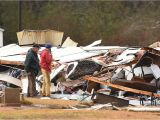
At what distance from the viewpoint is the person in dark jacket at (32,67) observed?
23.1m

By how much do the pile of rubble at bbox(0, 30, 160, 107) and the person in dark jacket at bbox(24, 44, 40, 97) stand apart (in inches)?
36.9

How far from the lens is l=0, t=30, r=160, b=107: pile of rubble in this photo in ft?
73.7

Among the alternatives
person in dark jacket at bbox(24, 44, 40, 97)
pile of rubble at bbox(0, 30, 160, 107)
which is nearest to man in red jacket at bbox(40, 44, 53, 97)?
person in dark jacket at bbox(24, 44, 40, 97)

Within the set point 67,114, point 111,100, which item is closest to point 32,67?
point 111,100

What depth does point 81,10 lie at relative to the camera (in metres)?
84.4

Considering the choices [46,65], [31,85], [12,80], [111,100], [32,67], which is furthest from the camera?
[12,80]

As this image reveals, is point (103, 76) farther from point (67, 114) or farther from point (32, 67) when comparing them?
point (67, 114)

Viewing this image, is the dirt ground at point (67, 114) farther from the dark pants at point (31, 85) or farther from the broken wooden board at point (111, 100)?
the dark pants at point (31, 85)

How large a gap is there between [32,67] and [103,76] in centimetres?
320

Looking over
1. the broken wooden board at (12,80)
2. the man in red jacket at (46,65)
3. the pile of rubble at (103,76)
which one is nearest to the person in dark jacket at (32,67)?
the man in red jacket at (46,65)

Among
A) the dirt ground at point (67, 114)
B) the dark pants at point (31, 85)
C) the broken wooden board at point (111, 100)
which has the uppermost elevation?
the dark pants at point (31, 85)

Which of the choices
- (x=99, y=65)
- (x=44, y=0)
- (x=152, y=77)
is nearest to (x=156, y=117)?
(x=152, y=77)

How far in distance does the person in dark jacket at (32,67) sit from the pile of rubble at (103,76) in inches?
36.9

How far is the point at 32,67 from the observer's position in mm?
23250
